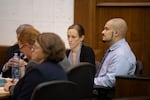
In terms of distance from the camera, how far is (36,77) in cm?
291

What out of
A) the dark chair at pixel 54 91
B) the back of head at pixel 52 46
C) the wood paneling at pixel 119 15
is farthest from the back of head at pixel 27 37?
the wood paneling at pixel 119 15

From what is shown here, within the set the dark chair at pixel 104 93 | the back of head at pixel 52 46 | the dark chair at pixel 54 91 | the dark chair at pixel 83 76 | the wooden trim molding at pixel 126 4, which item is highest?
the wooden trim molding at pixel 126 4

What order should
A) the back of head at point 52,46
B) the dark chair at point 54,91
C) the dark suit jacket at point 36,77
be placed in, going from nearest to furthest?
the dark chair at point 54,91 → the dark suit jacket at point 36,77 → the back of head at point 52,46

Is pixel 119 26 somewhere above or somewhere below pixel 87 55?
above

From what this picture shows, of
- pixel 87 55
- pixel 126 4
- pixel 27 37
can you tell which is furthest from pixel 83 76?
pixel 126 4

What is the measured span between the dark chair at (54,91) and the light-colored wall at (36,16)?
11.5ft

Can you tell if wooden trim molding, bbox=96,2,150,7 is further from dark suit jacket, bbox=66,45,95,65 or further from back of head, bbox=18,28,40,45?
back of head, bbox=18,28,40,45

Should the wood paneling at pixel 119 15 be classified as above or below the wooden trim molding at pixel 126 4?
below

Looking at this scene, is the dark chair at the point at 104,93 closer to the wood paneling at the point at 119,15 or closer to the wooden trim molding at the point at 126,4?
the wood paneling at the point at 119,15

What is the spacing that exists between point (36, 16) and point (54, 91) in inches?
152

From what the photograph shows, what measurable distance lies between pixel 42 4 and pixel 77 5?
616mm

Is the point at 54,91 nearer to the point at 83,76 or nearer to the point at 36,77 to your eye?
the point at 36,77

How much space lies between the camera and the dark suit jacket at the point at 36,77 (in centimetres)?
291

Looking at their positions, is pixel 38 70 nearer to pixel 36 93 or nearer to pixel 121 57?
pixel 36 93
